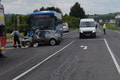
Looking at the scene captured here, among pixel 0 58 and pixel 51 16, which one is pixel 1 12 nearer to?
pixel 0 58

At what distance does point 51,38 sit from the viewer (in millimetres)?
26016

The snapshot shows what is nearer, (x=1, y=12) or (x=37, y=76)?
(x=37, y=76)

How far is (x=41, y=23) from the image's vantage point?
28688mm

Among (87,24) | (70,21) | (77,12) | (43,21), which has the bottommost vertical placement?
(87,24)

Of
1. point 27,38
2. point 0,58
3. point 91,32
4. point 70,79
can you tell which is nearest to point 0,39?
point 0,58

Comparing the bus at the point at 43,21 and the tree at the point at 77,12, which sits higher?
the tree at the point at 77,12

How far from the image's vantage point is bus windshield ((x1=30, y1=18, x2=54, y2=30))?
28531mm

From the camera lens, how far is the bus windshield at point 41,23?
93.6ft

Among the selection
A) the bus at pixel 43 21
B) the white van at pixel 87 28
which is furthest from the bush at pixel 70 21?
the bus at pixel 43 21

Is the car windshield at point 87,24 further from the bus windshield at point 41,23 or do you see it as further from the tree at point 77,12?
the tree at point 77,12

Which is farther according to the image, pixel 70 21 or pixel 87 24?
pixel 70 21

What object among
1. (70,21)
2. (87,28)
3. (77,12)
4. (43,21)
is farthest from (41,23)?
(77,12)

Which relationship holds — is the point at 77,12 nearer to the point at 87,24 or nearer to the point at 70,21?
the point at 70,21

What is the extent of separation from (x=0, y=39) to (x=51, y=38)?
1025 centimetres
